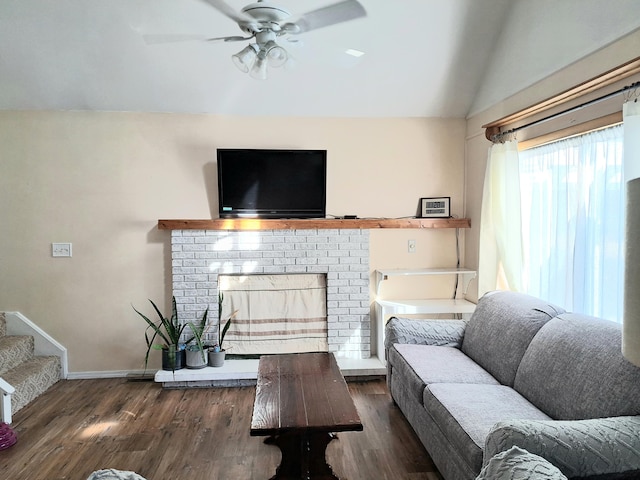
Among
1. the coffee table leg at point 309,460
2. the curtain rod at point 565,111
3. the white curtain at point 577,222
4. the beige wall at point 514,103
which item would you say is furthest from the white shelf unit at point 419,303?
the coffee table leg at point 309,460

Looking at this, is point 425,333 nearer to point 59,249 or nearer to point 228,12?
point 228,12

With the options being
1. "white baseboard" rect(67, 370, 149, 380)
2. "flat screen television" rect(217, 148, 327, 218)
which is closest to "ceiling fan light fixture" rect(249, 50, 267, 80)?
"flat screen television" rect(217, 148, 327, 218)

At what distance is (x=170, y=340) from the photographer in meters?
3.96

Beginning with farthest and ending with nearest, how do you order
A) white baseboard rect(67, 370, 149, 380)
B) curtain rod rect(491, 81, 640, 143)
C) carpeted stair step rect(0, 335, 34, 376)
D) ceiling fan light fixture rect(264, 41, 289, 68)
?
white baseboard rect(67, 370, 149, 380), carpeted stair step rect(0, 335, 34, 376), ceiling fan light fixture rect(264, 41, 289, 68), curtain rod rect(491, 81, 640, 143)

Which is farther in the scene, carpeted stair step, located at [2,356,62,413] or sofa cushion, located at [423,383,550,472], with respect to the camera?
carpeted stair step, located at [2,356,62,413]

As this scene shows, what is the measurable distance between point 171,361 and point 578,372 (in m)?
2.97

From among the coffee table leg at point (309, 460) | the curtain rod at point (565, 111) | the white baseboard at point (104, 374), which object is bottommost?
the white baseboard at point (104, 374)

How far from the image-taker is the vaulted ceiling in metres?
3.08

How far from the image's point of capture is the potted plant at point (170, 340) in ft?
12.3

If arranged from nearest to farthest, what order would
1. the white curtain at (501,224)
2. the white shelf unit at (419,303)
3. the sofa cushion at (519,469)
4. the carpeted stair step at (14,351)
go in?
the sofa cushion at (519,469) → the white curtain at (501,224) → the carpeted stair step at (14,351) → the white shelf unit at (419,303)

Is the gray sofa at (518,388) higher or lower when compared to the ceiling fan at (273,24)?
lower

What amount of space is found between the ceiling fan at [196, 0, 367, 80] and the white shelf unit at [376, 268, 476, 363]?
214 cm

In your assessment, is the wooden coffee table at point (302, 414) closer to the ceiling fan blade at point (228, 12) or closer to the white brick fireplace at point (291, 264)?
the white brick fireplace at point (291, 264)

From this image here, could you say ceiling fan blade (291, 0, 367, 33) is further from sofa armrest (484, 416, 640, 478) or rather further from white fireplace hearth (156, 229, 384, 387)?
sofa armrest (484, 416, 640, 478)
